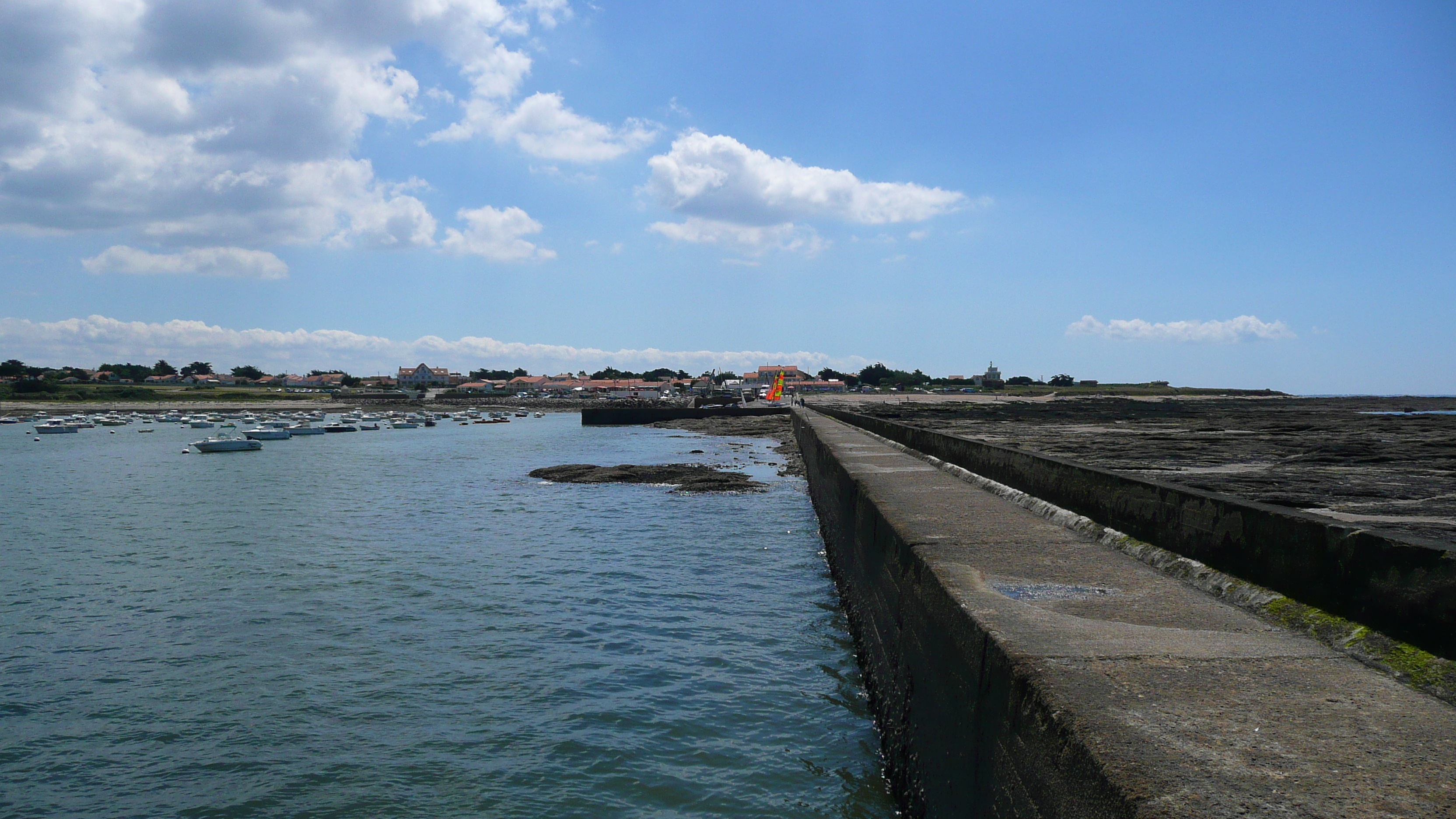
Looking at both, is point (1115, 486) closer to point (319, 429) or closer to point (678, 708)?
point (678, 708)

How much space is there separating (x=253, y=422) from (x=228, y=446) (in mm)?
46845

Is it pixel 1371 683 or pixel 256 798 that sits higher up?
pixel 1371 683

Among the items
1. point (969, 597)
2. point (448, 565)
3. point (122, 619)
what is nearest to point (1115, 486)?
point (969, 597)

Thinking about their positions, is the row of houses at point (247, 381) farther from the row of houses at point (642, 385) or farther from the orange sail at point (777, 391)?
the orange sail at point (777, 391)

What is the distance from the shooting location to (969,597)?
473 centimetres

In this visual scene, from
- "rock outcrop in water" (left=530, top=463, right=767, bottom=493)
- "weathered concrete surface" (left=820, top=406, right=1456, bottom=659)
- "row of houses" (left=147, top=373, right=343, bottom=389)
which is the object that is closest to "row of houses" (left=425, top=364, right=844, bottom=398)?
"row of houses" (left=147, top=373, right=343, bottom=389)

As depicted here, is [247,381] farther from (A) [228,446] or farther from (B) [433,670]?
(B) [433,670]

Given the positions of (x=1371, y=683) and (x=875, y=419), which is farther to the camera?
(x=875, y=419)

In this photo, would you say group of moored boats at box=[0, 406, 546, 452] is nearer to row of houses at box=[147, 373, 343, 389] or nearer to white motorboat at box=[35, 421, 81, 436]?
white motorboat at box=[35, 421, 81, 436]

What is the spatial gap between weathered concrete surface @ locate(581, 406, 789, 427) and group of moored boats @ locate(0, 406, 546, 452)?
1836 centimetres

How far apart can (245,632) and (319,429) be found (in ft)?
212

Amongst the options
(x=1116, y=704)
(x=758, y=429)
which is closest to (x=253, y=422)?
(x=758, y=429)

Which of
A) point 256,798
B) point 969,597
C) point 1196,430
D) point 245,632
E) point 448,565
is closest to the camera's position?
point 969,597

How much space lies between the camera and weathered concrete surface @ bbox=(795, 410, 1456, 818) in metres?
2.48
